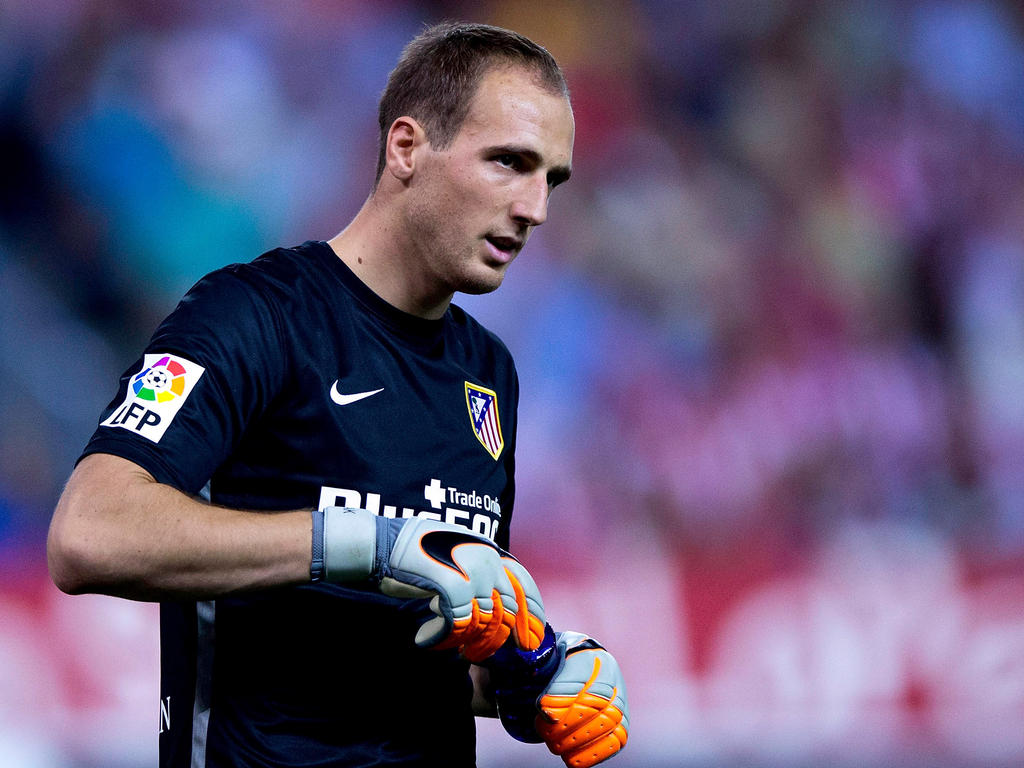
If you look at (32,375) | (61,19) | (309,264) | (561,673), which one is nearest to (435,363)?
(309,264)

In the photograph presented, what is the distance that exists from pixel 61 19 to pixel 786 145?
3362 mm

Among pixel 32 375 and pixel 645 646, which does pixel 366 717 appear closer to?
pixel 645 646

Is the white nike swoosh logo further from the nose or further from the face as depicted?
the nose

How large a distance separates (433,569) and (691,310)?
3.96 metres

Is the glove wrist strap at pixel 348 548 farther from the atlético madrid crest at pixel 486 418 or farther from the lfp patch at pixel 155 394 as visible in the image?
the atlético madrid crest at pixel 486 418

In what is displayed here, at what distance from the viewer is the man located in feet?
4.58

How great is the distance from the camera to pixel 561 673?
182 centimetres

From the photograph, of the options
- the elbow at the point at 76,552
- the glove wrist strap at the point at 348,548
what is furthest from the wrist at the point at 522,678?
the elbow at the point at 76,552

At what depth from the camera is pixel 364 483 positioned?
1.66 meters

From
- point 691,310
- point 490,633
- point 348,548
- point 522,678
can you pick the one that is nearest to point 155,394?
point 348,548

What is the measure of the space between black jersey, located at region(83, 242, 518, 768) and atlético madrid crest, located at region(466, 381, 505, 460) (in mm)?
120

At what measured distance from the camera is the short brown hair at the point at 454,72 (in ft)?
6.00

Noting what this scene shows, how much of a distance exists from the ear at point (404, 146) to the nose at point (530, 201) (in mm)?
184

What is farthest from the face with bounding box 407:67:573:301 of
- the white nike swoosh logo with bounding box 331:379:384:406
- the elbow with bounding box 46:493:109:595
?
the elbow with bounding box 46:493:109:595
